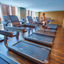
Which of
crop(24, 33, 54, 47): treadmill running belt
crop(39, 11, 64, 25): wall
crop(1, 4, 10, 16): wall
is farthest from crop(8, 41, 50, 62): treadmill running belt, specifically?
crop(39, 11, 64, 25): wall

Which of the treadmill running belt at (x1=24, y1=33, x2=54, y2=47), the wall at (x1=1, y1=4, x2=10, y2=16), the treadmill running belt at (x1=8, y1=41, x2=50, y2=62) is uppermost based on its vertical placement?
the wall at (x1=1, y1=4, x2=10, y2=16)

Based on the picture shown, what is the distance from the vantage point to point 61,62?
1.44 metres

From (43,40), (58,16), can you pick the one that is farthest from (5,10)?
(58,16)

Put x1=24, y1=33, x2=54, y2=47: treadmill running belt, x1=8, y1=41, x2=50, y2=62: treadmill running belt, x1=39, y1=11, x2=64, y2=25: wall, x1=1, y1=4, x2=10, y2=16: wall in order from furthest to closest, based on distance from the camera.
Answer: x1=39, y1=11, x2=64, y2=25: wall → x1=1, y1=4, x2=10, y2=16: wall → x1=24, y1=33, x2=54, y2=47: treadmill running belt → x1=8, y1=41, x2=50, y2=62: treadmill running belt

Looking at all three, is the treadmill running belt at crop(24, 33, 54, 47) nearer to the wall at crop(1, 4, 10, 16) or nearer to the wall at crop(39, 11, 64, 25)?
the wall at crop(1, 4, 10, 16)

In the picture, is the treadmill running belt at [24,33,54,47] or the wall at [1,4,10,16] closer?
the treadmill running belt at [24,33,54,47]

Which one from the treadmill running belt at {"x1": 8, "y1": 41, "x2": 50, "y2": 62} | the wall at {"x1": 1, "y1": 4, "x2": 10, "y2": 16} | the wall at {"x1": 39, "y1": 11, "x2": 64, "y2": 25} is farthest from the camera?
the wall at {"x1": 39, "y1": 11, "x2": 64, "y2": 25}

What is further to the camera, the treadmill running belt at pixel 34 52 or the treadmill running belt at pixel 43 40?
the treadmill running belt at pixel 43 40

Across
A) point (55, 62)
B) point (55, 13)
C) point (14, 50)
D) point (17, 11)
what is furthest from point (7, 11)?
point (55, 13)

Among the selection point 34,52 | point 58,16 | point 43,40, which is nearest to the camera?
point 34,52

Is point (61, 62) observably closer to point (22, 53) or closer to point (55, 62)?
point (55, 62)

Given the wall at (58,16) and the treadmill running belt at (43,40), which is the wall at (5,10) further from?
the wall at (58,16)

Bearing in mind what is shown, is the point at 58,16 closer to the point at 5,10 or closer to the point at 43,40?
the point at 5,10

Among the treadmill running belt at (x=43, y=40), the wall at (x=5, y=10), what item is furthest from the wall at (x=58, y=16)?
the treadmill running belt at (x=43, y=40)
